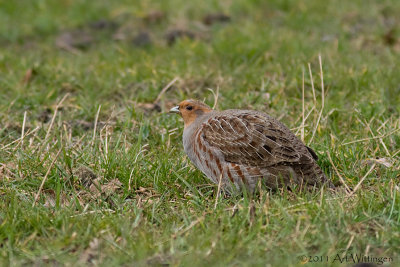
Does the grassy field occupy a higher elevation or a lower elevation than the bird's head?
lower

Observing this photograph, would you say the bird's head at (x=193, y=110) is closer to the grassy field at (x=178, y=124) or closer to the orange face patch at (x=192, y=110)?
the orange face patch at (x=192, y=110)

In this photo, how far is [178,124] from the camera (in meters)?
6.03

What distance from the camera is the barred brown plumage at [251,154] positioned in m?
4.60

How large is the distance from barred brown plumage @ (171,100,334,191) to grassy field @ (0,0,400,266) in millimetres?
169

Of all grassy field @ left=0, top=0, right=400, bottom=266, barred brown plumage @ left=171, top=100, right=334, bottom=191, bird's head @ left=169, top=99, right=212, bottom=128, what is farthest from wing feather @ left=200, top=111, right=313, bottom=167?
bird's head @ left=169, top=99, right=212, bottom=128

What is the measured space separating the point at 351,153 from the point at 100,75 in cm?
345

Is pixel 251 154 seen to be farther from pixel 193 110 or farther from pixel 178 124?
pixel 178 124

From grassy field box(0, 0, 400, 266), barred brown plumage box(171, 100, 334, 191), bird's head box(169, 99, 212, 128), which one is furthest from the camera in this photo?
bird's head box(169, 99, 212, 128)

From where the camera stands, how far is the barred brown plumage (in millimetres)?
4602

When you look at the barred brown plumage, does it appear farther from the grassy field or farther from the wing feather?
the grassy field

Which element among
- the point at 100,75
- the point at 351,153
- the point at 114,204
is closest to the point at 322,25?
the point at 100,75

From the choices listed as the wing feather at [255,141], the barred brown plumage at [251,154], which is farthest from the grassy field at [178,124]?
the wing feather at [255,141]

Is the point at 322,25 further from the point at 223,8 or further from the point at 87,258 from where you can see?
the point at 87,258

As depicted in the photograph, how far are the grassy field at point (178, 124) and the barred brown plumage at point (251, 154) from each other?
169 mm
